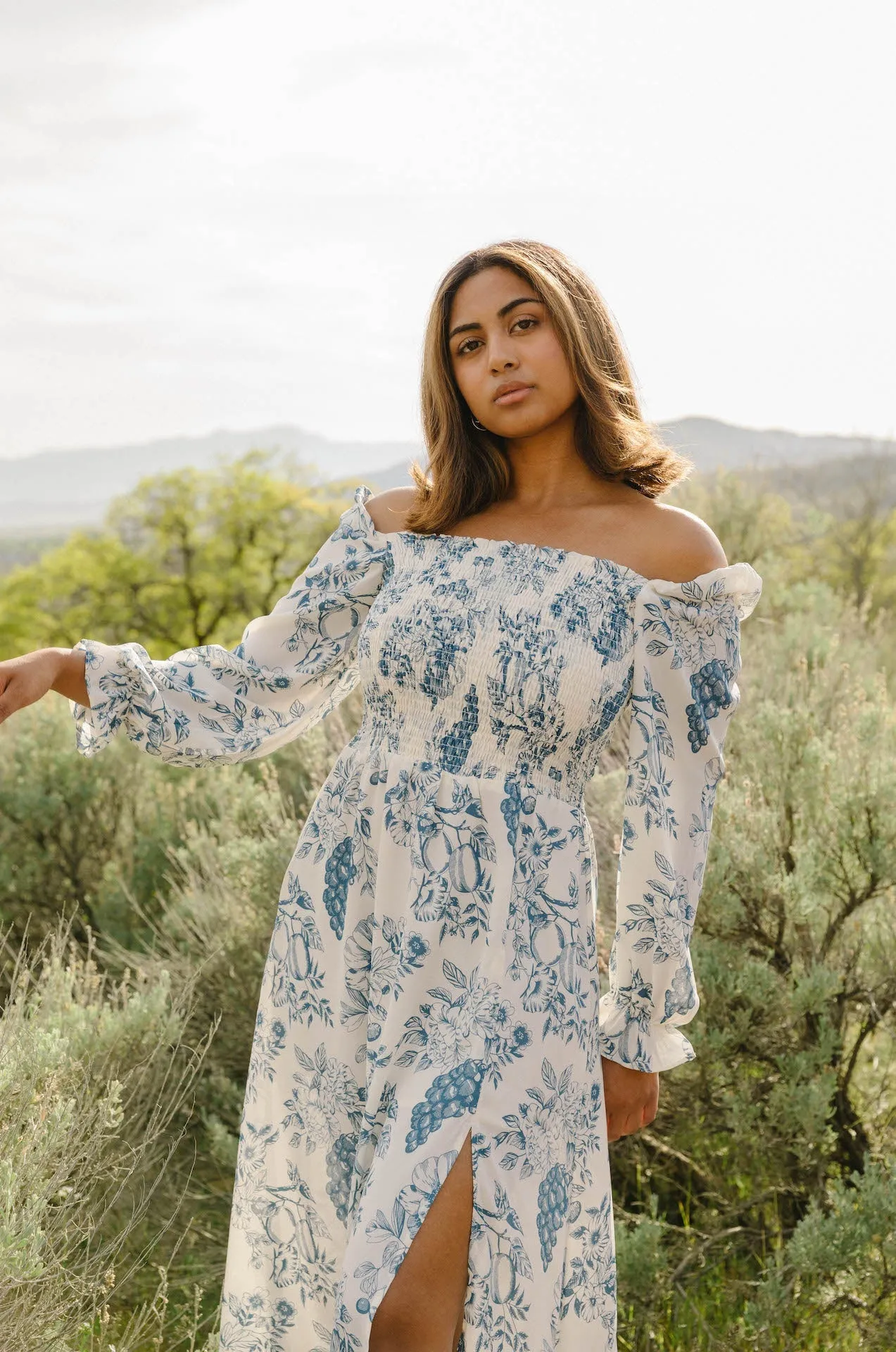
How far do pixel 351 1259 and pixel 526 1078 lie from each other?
0.35 m

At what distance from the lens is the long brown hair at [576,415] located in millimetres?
2254

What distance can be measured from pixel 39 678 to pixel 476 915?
0.81m

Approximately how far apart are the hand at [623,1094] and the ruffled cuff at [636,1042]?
2 cm

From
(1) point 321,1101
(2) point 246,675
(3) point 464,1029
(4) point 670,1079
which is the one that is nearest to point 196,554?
(4) point 670,1079

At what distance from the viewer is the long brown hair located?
7.39 ft

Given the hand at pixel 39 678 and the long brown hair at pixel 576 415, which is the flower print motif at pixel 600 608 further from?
the hand at pixel 39 678

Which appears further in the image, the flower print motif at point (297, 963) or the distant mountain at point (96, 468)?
the distant mountain at point (96, 468)

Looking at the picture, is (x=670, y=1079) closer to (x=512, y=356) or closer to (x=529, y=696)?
(x=529, y=696)

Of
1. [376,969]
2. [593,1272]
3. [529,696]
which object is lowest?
[593,1272]

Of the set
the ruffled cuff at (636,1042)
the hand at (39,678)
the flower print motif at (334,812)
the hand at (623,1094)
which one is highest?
the hand at (39,678)

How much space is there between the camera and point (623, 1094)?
209cm

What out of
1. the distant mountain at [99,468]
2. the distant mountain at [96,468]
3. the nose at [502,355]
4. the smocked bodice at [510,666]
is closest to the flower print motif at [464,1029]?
the smocked bodice at [510,666]

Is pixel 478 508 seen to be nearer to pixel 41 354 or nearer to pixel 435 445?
pixel 435 445

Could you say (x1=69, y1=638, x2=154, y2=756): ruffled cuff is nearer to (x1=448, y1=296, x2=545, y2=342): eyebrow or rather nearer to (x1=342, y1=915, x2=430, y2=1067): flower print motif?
(x1=342, y1=915, x2=430, y2=1067): flower print motif
